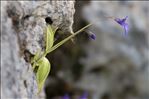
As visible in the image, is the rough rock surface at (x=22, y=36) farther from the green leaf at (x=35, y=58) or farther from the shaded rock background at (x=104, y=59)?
the shaded rock background at (x=104, y=59)

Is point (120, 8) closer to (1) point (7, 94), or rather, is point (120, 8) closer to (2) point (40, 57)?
(2) point (40, 57)

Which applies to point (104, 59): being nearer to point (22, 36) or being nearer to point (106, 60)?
point (106, 60)

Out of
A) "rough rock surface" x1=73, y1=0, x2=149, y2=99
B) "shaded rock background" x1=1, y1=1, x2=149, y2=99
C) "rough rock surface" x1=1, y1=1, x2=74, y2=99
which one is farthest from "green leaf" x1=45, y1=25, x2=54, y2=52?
"rough rock surface" x1=73, y1=0, x2=149, y2=99

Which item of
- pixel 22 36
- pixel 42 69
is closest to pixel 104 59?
pixel 42 69

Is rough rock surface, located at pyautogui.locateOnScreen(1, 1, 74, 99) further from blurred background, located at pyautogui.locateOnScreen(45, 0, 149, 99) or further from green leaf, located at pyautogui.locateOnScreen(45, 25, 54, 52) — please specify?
blurred background, located at pyautogui.locateOnScreen(45, 0, 149, 99)

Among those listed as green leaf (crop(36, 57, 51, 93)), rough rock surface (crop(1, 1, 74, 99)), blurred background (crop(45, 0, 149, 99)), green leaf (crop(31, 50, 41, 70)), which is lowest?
blurred background (crop(45, 0, 149, 99))

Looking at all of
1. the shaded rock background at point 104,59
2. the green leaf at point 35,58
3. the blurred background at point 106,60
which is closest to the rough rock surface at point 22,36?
the green leaf at point 35,58

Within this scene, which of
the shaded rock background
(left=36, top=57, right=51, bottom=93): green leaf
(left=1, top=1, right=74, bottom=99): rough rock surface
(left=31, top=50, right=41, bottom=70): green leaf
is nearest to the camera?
(left=1, top=1, right=74, bottom=99): rough rock surface
